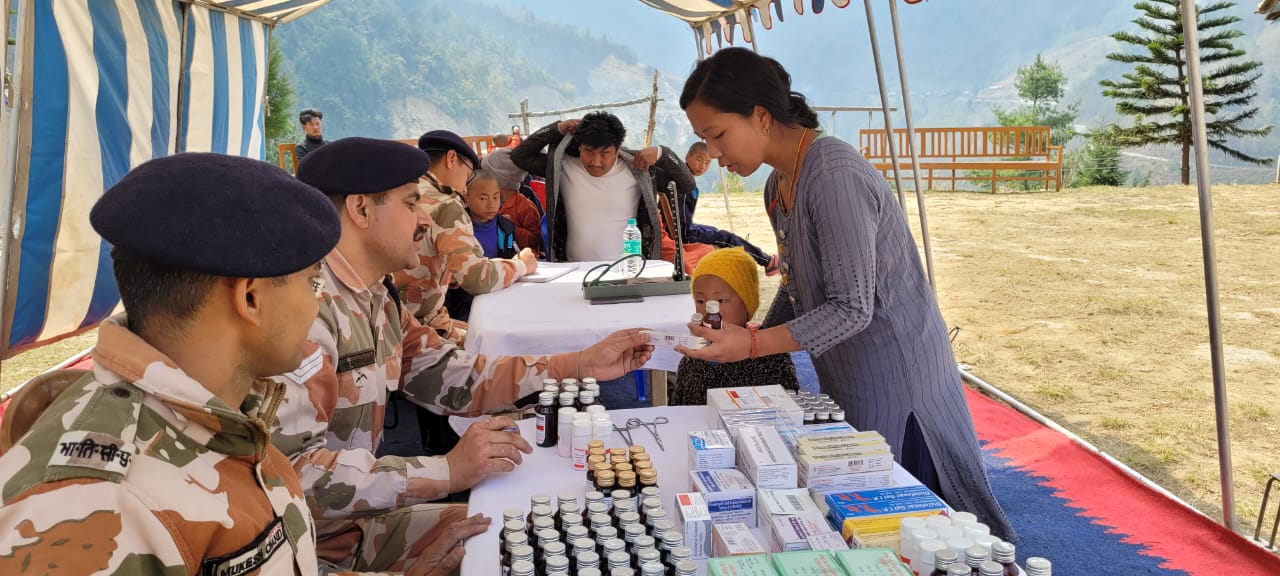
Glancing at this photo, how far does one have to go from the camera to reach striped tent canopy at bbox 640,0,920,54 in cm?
575

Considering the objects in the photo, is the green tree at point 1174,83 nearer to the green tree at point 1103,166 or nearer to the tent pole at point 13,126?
the green tree at point 1103,166

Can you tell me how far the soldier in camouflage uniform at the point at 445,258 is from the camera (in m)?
3.47

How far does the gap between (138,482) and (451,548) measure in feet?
2.38

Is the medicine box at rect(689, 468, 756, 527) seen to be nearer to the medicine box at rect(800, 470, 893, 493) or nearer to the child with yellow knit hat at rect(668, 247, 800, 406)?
the medicine box at rect(800, 470, 893, 493)

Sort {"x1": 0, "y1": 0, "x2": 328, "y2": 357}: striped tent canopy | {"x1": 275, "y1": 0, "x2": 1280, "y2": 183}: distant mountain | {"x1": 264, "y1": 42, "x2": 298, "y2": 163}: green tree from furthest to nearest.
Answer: {"x1": 275, "y1": 0, "x2": 1280, "y2": 183}: distant mountain, {"x1": 264, "y1": 42, "x2": 298, "y2": 163}: green tree, {"x1": 0, "y1": 0, "x2": 328, "y2": 357}: striped tent canopy

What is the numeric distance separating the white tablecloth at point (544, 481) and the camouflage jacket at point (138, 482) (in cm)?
38

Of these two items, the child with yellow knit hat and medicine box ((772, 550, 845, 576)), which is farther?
the child with yellow knit hat

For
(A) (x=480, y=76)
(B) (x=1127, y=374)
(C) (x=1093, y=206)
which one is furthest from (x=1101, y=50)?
(B) (x=1127, y=374)

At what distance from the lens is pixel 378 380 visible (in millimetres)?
2115

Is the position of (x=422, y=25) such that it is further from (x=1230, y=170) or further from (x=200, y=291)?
(x=200, y=291)

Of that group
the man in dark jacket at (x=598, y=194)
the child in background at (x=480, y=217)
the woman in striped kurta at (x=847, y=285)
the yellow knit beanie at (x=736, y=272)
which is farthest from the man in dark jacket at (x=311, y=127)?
the woman in striped kurta at (x=847, y=285)

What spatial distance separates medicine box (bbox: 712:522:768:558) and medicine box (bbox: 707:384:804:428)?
426mm

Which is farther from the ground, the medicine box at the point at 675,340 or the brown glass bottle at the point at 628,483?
the medicine box at the point at 675,340

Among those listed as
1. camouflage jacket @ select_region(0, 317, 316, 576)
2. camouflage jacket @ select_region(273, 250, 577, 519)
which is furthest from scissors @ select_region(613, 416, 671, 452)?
camouflage jacket @ select_region(0, 317, 316, 576)
